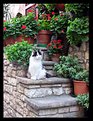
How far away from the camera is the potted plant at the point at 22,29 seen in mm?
3736

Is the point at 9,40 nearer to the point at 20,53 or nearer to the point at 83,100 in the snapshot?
the point at 20,53

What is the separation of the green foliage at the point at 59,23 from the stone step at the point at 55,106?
51.1 inches

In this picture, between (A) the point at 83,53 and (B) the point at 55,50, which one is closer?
(A) the point at 83,53

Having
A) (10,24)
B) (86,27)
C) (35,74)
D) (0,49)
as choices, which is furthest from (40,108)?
(10,24)

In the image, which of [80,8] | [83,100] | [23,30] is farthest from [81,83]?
[23,30]

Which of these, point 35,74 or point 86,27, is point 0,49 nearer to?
point 35,74

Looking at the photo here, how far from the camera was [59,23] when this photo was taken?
363 centimetres

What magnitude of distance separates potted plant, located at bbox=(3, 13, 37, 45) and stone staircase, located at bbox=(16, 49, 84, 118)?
998 millimetres

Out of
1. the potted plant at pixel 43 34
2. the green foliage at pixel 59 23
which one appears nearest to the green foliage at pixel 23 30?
the potted plant at pixel 43 34

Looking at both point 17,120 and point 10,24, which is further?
point 10,24

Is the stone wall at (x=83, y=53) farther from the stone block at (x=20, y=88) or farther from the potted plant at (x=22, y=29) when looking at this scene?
the stone block at (x=20, y=88)

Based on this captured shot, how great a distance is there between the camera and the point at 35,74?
2951 millimetres

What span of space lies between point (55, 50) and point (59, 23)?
0.48 m

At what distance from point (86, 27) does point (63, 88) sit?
928 mm
